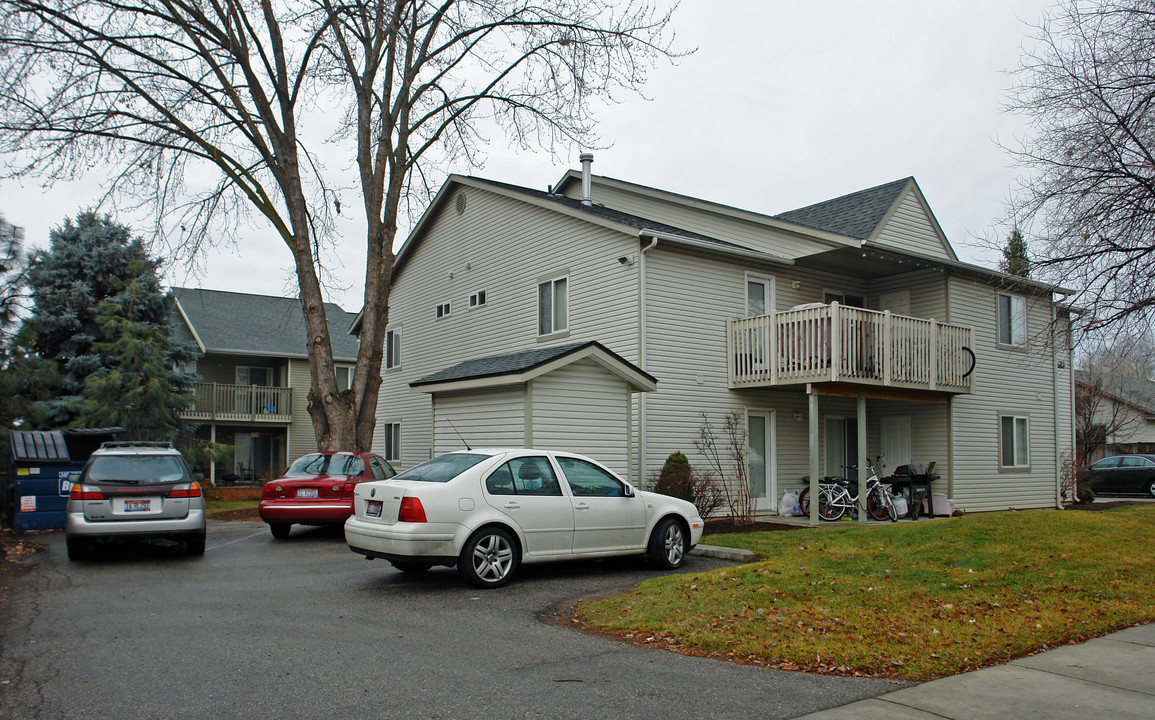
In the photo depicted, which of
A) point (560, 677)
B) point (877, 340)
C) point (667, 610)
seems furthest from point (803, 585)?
point (877, 340)

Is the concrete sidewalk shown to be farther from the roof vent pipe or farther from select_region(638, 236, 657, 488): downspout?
the roof vent pipe

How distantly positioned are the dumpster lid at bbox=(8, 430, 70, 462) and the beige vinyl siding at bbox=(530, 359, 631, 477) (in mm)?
8635

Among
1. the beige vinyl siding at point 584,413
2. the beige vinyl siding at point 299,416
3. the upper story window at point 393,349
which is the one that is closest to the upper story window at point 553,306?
the beige vinyl siding at point 584,413

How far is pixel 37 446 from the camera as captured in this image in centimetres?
1580

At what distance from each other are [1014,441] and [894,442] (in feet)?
13.0

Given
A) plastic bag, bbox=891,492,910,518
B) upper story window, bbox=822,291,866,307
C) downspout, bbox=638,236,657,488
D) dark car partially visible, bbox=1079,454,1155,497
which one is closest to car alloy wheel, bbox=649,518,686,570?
downspout, bbox=638,236,657,488

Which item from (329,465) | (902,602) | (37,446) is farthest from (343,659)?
(37,446)

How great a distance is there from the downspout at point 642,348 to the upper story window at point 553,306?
2.70m

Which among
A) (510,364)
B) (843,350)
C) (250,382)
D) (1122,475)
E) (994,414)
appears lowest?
(1122,475)

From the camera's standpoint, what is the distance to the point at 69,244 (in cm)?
2731

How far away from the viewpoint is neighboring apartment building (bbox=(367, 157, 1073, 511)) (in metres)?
16.6

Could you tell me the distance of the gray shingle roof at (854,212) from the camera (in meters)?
20.8

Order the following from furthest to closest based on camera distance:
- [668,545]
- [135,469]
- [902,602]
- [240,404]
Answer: [240,404] → [135,469] → [668,545] → [902,602]

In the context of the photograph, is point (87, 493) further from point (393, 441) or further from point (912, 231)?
point (912, 231)
